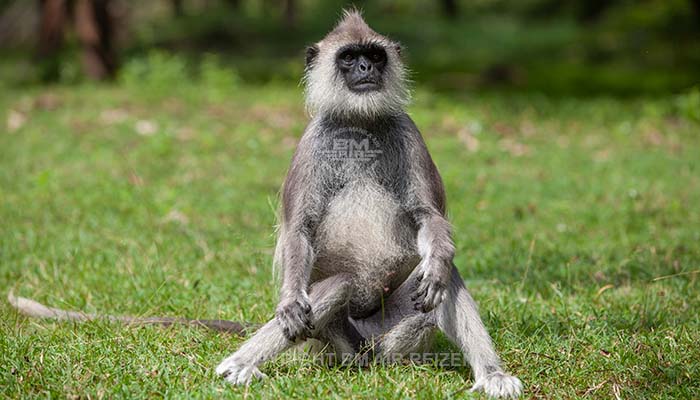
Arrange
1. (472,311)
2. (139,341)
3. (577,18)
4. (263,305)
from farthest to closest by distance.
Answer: (577,18), (263,305), (139,341), (472,311)

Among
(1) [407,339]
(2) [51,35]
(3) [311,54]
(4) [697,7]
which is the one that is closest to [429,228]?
(1) [407,339]

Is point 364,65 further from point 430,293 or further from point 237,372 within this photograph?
point 237,372

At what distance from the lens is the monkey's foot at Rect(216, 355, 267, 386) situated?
3.68m

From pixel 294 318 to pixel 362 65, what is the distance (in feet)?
4.39

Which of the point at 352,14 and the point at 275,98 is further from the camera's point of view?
the point at 275,98

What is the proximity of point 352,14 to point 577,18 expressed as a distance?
2766 centimetres

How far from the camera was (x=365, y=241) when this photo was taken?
4.09 meters

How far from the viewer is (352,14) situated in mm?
4383

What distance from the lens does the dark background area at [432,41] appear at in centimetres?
1576

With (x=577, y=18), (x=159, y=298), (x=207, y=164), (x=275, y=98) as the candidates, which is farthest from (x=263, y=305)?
(x=577, y=18)

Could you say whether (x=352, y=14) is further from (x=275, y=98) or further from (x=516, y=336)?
(x=275, y=98)

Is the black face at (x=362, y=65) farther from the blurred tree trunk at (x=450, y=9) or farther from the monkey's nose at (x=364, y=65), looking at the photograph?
the blurred tree trunk at (x=450, y=9)

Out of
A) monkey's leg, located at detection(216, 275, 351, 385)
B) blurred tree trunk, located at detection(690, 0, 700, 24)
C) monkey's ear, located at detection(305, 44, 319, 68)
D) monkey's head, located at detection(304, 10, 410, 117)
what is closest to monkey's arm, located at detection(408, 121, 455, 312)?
monkey's head, located at detection(304, 10, 410, 117)

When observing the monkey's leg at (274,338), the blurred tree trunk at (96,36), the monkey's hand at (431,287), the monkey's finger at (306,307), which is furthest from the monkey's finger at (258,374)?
the blurred tree trunk at (96,36)
